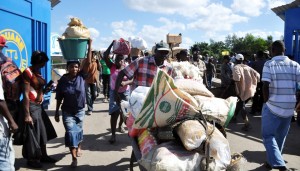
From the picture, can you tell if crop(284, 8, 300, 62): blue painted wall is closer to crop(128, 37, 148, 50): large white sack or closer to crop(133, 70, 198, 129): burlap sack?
crop(128, 37, 148, 50): large white sack

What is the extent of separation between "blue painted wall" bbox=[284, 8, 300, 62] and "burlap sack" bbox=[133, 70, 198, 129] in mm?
6993

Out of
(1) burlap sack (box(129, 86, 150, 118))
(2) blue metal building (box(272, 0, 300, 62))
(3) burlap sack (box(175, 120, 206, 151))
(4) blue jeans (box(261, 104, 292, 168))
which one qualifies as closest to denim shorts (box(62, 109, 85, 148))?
(1) burlap sack (box(129, 86, 150, 118))

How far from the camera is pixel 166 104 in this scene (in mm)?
2809

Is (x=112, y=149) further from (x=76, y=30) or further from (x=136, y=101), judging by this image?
(x=136, y=101)

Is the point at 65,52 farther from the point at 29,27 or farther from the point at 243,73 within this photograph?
the point at 243,73

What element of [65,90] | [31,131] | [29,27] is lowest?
[31,131]

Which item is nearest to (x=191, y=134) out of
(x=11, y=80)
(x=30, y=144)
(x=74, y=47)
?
(x=11, y=80)

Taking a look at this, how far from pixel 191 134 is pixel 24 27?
20.3ft

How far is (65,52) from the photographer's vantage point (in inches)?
231

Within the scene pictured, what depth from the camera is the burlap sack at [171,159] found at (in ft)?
8.21

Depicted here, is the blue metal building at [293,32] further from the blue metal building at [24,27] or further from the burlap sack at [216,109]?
the blue metal building at [24,27]

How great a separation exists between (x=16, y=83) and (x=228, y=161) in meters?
2.65

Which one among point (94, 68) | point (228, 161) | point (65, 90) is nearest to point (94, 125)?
point (94, 68)

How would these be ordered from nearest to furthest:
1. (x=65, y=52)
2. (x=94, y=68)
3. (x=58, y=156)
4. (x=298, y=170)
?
(x=298, y=170) < (x=58, y=156) < (x=65, y=52) < (x=94, y=68)
